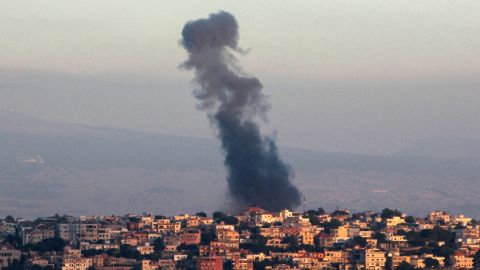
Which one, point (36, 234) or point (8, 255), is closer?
point (8, 255)

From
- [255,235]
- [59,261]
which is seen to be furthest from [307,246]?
[59,261]

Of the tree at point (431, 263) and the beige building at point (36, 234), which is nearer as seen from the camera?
the tree at point (431, 263)

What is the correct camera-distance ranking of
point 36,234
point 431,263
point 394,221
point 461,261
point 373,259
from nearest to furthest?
point 431,263
point 373,259
point 461,261
point 36,234
point 394,221

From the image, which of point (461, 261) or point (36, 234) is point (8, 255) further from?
point (461, 261)

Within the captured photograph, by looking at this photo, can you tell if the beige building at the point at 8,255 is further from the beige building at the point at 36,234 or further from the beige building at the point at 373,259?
the beige building at the point at 373,259

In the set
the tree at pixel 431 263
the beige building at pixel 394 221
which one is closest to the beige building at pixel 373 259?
the tree at pixel 431 263

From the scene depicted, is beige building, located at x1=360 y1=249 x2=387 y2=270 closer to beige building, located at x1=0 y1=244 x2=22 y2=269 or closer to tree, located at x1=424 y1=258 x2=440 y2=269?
tree, located at x1=424 y1=258 x2=440 y2=269

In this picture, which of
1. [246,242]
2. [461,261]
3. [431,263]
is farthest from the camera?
[246,242]

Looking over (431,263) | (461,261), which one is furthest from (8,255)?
(461,261)
